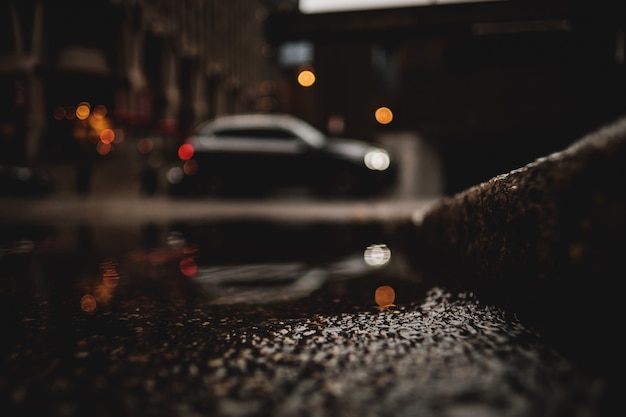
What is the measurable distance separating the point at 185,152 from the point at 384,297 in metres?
10.8

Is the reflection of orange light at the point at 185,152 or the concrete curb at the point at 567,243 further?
the reflection of orange light at the point at 185,152

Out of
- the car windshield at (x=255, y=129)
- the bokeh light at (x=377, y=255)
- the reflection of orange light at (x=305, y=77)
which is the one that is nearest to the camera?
the bokeh light at (x=377, y=255)

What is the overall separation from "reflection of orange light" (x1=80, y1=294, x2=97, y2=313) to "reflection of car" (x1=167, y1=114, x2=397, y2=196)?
10.1m

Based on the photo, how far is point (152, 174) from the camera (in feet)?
49.3

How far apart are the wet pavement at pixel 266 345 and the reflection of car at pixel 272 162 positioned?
28.4 feet

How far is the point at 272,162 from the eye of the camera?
12.6 metres

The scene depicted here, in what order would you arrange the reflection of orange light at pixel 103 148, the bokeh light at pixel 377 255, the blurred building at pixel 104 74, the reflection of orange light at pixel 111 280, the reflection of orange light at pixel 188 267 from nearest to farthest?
1. the reflection of orange light at pixel 111 280
2. the reflection of orange light at pixel 188 267
3. the bokeh light at pixel 377 255
4. the blurred building at pixel 104 74
5. the reflection of orange light at pixel 103 148

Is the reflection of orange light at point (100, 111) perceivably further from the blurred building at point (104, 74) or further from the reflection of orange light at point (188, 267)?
the reflection of orange light at point (188, 267)

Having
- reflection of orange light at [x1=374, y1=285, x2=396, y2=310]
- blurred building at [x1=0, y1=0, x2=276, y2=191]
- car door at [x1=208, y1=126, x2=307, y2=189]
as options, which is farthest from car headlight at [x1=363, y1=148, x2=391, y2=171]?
reflection of orange light at [x1=374, y1=285, x2=396, y2=310]

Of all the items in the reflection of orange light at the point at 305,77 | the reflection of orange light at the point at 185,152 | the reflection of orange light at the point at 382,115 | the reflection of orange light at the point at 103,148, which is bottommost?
the reflection of orange light at the point at 185,152

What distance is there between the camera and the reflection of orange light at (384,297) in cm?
240

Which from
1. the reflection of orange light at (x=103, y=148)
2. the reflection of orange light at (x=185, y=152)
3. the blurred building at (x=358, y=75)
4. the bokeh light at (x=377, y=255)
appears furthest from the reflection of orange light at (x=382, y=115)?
the bokeh light at (x=377, y=255)

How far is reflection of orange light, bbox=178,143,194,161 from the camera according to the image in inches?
491

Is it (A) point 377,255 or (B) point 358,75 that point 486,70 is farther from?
(B) point 358,75
